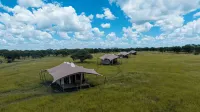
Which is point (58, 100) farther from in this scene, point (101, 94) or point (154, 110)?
point (154, 110)

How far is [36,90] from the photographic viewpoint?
21.0 metres

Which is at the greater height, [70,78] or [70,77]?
[70,77]

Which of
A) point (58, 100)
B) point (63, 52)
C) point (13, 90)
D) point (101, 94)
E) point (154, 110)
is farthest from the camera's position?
point (63, 52)

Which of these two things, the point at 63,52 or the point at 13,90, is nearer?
the point at 13,90

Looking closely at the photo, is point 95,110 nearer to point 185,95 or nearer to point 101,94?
point 101,94

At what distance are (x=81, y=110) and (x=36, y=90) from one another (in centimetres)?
984

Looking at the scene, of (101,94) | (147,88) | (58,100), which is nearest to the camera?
(58,100)

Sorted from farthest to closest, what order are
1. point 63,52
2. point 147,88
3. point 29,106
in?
point 63,52 < point 147,88 < point 29,106

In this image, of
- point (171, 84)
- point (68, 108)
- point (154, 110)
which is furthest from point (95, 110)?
point (171, 84)

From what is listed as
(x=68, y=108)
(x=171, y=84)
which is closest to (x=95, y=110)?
(x=68, y=108)

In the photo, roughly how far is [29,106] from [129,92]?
454 inches

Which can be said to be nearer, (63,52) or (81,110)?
(81,110)

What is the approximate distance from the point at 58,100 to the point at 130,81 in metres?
12.0

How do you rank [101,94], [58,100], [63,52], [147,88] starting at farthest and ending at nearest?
[63,52] → [147,88] → [101,94] → [58,100]
